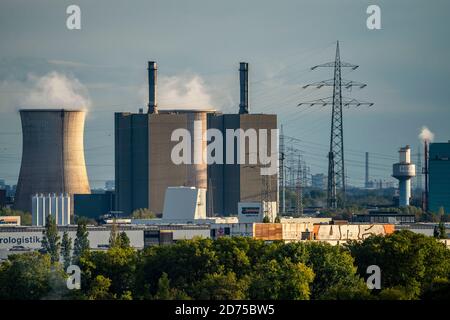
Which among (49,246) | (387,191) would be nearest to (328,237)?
(49,246)

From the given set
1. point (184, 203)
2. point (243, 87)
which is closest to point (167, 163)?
point (243, 87)

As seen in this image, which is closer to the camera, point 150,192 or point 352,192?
point 150,192

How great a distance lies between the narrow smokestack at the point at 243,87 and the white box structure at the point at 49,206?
14.0m

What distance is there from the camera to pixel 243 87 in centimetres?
11525

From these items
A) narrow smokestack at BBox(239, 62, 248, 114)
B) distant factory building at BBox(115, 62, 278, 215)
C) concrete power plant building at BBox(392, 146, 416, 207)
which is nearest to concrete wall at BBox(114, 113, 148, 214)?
distant factory building at BBox(115, 62, 278, 215)

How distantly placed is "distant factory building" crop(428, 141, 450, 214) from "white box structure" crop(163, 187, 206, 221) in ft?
85.3

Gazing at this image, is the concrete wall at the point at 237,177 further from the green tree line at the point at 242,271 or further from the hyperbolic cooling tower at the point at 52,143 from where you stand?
the green tree line at the point at 242,271

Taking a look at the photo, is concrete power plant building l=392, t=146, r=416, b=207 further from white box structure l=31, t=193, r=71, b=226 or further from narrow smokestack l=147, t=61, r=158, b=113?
white box structure l=31, t=193, r=71, b=226

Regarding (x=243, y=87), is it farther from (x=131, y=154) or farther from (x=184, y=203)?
(x=184, y=203)

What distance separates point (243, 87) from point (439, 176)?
1635 centimetres

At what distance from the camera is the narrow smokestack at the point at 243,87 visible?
114 metres
